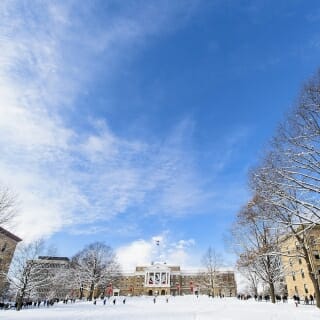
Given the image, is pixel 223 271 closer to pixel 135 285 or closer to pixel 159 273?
pixel 159 273

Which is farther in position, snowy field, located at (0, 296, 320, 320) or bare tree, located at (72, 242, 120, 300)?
bare tree, located at (72, 242, 120, 300)

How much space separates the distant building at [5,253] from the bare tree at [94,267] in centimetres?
1565

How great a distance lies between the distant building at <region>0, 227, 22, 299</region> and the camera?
37.4 meters

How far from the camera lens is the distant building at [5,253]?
37438mm

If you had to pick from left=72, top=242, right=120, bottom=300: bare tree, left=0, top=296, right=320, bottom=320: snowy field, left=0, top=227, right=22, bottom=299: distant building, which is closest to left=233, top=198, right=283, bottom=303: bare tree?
left=0, top=296, right=320, bottom=320: snowy field

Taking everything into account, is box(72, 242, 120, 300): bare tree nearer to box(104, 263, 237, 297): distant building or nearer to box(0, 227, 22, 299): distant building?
box(0, 227, 22, 299): distant building

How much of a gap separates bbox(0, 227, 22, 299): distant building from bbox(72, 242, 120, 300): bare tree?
51.3ft

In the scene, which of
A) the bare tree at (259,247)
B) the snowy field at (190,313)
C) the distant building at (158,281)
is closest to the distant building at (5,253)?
the snowy field at (190,313)

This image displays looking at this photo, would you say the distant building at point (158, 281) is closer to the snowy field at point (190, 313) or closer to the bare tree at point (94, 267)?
the bare tree at point (94, 267)

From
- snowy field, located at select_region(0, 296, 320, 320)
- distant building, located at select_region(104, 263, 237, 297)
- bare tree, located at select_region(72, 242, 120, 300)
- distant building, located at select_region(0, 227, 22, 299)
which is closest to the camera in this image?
snowy field, located at select_region(0, 296, 320, 320)

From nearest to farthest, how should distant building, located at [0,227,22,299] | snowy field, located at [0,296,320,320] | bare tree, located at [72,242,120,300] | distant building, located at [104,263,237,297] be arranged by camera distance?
snowy field, located at [0,296,320,320] → distant building, located at [0,227,22,299] → bare tree, located at [72,242,120,300] → distant building, located at [104,263,237,297]

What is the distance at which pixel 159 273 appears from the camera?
10962 cm

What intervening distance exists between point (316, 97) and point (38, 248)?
147ft

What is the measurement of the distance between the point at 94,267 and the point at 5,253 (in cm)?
1961
